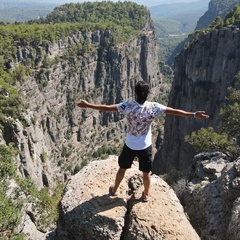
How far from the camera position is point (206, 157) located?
17.3 m

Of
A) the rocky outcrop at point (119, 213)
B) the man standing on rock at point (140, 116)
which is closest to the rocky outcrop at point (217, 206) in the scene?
the rocky outcrop at point (119, 213)

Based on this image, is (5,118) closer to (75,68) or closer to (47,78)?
(47,78)

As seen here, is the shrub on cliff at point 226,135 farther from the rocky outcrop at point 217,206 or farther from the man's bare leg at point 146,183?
the man's bare leg at point 146,183

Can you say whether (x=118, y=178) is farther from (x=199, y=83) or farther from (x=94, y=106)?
(x=199, y=83)

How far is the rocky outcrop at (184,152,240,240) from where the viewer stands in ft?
33.5

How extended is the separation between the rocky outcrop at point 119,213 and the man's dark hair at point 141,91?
9.98 ft

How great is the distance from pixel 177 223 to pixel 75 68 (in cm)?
8044

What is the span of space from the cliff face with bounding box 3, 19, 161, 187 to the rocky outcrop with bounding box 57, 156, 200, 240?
3212 centimetres

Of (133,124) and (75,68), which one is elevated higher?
(133,124)

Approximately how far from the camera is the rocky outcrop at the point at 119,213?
8377 mm

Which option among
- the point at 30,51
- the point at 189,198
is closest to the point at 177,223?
the point at 189,198

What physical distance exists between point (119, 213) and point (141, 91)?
3.45 meters

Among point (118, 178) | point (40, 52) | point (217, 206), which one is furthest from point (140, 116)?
point (40, 52)

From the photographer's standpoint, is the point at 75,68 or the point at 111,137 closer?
the point at 75,68
